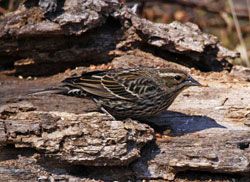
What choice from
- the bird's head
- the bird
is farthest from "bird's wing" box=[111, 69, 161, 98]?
the bird's head

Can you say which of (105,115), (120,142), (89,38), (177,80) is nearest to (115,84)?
(177,80)

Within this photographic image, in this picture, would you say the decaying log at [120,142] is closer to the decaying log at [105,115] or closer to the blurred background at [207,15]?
the decaying log at [105,115]

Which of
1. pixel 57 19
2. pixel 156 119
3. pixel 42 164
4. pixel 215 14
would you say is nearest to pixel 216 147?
pixel 156 119

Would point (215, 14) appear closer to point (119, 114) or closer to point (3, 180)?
point (119, 114)

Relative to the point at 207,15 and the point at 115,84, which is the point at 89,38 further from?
the point at 207,15

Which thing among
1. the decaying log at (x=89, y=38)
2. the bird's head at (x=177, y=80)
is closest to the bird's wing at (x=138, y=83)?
the bird's head at (x=177, y=80)
